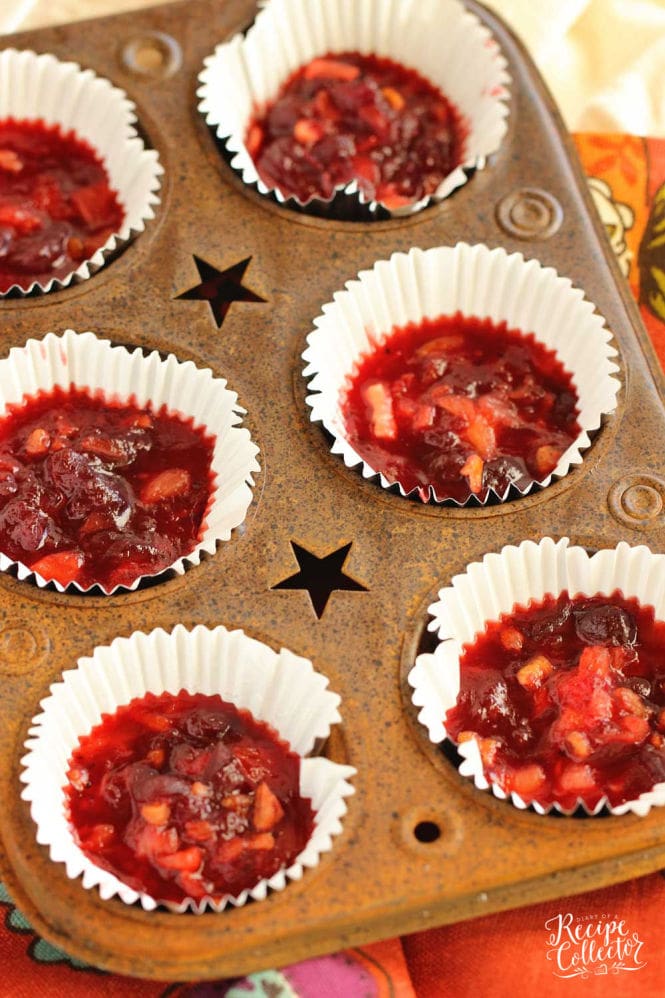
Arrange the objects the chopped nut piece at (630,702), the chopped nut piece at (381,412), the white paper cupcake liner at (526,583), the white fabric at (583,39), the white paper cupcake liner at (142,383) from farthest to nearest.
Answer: the white fabric at (583,39) < the chopped nut piece at (381,412) < the white paper cupcake liner at (142,383) < the white paper cupcake liner at (526,583) < the chopped nut piece at (630,702)

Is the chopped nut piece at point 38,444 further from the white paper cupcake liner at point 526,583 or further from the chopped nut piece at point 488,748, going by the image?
the chopped nut piece at point 488,748

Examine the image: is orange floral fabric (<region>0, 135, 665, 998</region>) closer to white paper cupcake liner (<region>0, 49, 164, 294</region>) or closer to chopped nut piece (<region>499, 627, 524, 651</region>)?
chopped nut piece (<region>499, 627, 524, 651</region>)

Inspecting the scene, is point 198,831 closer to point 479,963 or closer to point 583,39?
point 479,963

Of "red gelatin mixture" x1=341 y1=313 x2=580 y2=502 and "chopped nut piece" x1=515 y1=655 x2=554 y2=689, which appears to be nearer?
"chopped nut piece" x1=515 y1=655 x2=554 y2=689

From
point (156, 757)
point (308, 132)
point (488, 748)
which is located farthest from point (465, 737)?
point (308, 132)

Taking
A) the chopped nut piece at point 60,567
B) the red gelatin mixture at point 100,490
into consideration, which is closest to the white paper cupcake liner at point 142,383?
the red gelatin mixture at point 100,490

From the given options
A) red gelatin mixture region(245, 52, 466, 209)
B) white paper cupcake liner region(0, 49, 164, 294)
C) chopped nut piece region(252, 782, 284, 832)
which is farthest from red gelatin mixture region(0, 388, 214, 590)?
red gelatin mixture region(245, 52, 466, 209)
